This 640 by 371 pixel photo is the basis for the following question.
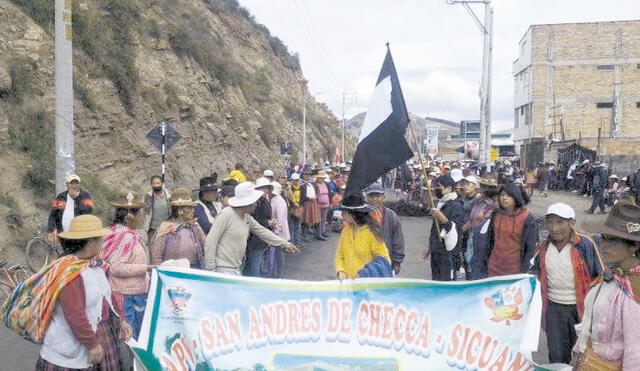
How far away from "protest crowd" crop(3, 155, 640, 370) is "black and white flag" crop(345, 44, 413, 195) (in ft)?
0.63

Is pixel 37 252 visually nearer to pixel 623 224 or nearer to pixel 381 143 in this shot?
pixel 381 143

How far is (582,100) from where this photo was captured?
55.6m

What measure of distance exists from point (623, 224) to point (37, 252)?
9438mm

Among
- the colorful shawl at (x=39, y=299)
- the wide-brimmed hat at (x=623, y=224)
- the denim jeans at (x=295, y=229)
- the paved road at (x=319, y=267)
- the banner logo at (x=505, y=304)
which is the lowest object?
the paved road at (x=319, y=267)

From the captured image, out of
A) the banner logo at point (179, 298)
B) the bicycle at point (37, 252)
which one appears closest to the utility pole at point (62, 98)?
the bicycle at point (37, 252)

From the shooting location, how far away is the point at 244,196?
6219 millimetres

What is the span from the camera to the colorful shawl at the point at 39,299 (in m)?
3.74

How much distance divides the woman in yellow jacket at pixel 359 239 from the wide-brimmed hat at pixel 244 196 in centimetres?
105

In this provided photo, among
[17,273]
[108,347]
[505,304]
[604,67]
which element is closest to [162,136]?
[17,273]

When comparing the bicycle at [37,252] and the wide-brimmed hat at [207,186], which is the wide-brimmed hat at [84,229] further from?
the bicycle at [37,252]

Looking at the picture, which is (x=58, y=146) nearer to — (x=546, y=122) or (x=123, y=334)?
(x=123, y=334)

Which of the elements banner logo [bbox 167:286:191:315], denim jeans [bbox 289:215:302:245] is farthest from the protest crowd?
denim jeans [bbox 289:215:302:245]

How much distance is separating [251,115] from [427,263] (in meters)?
23.7

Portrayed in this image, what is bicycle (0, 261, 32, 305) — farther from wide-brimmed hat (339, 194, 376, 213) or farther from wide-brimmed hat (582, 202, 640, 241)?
wide-brimmed hat (582, 202, 640, 241)
